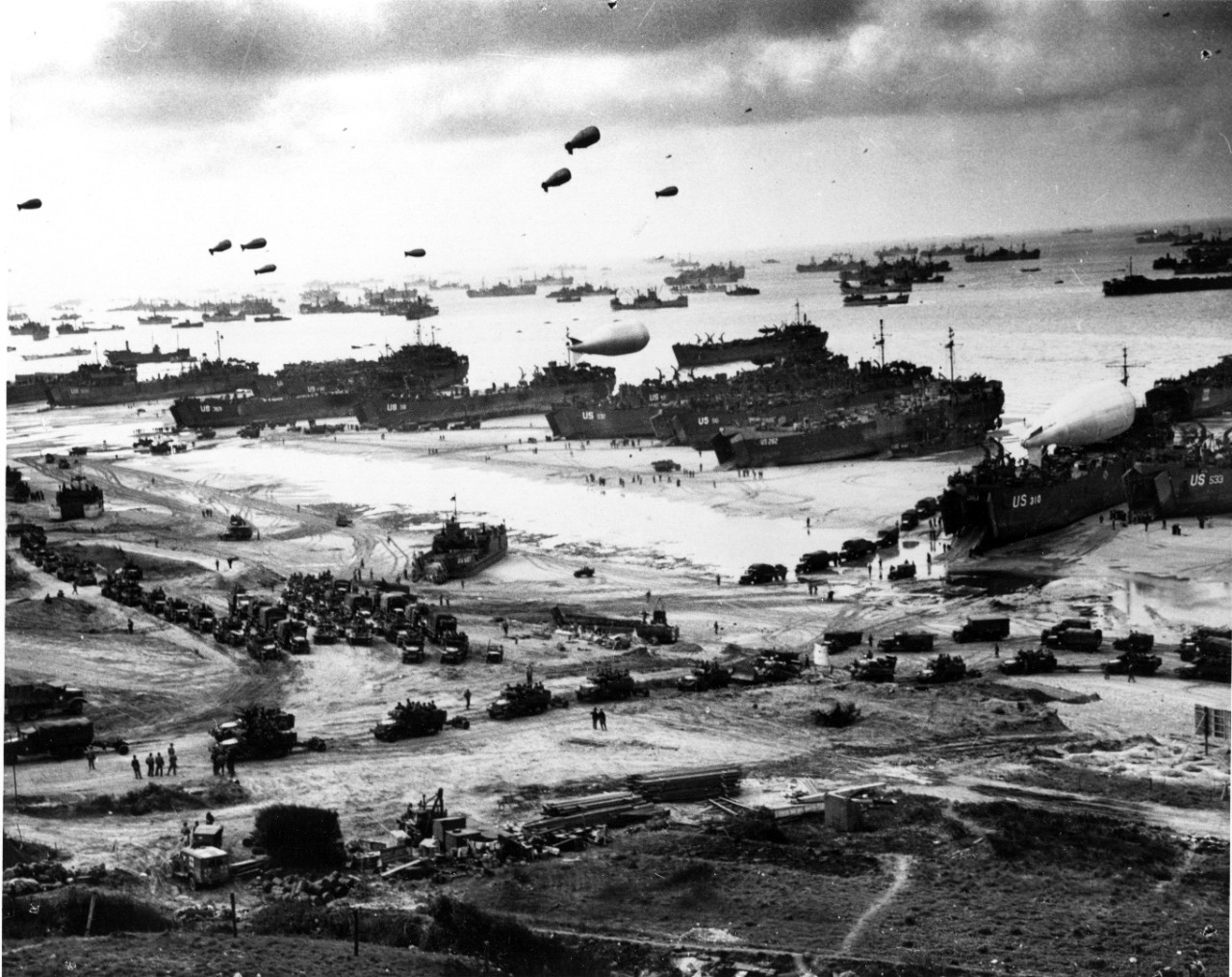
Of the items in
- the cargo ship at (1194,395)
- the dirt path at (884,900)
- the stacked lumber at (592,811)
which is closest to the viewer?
the dirt path at (884,900)

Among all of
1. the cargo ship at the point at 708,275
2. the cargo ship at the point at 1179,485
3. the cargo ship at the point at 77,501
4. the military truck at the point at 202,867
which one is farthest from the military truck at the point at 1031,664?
the cargo ship at the point at 77,501

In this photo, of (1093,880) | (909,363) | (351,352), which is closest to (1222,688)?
(1093,880)

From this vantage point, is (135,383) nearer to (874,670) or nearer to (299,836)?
(874,670)

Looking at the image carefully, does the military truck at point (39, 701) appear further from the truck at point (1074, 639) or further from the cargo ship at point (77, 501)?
the truck at point (1074, 639)

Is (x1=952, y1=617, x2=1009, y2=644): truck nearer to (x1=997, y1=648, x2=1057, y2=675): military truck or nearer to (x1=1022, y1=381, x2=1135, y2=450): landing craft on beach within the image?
(x1=997, y1=648, x2=1057, y2=675): military truck

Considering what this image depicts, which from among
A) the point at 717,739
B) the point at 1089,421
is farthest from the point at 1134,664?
the point at 1089,421

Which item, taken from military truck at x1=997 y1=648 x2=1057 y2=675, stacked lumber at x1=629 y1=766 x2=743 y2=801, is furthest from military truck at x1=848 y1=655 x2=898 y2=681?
stacked lumber at x1=629 y1=766 x2=743 y2=801
